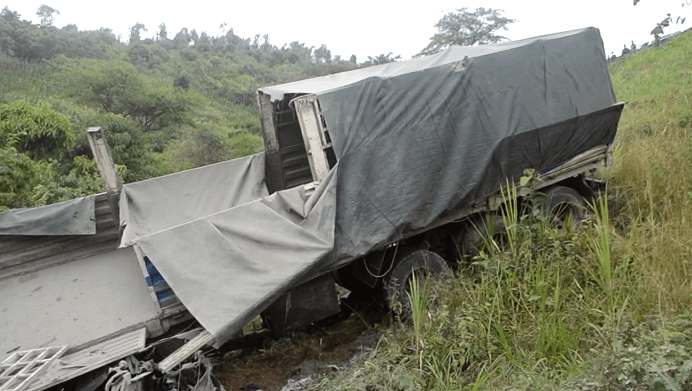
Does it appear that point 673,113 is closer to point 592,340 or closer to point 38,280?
point 592,340

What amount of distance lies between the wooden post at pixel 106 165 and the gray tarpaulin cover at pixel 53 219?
20cm

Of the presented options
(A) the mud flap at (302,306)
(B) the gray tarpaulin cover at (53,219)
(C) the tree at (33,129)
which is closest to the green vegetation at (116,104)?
(C) the tree at (33,129)

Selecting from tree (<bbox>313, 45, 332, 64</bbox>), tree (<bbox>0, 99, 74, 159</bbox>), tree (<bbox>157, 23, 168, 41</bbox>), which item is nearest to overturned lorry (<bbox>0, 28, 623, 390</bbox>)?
tree (<bbox>0, 99, 74, 159</bbox>)

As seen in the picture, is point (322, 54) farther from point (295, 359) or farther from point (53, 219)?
point (295, 359)

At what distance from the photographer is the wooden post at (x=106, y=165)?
4711mm

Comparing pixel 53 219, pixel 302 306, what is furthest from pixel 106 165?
pixel 302 306

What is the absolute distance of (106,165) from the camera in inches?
189

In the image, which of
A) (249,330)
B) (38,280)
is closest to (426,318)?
(249,330)

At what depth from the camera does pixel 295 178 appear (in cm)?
590

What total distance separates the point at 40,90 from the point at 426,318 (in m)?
24.7

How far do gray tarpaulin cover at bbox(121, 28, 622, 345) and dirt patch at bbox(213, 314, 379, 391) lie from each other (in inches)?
34.4

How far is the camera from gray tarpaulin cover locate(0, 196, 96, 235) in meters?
4.44

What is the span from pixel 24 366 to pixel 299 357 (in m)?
2.15

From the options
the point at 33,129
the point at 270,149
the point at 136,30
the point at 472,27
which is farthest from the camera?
the point at 136,30
